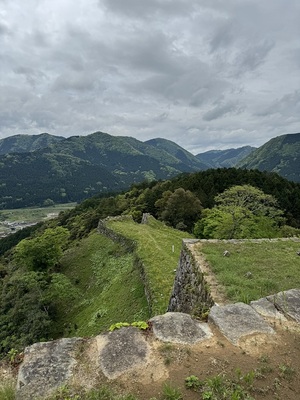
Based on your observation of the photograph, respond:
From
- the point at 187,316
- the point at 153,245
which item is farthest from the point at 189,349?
the point at 153,245

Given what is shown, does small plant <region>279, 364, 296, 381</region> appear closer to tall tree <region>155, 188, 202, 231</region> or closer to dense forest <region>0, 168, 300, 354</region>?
dense forest <region>0, 168, 300, 354</region>

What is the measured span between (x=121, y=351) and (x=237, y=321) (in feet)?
9.86

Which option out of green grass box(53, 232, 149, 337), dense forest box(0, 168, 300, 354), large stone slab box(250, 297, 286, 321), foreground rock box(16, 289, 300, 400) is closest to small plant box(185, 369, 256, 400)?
foreground rock box(16, 289, 300, 400)

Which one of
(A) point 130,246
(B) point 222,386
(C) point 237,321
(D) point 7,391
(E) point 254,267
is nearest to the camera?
(D) point 7,391

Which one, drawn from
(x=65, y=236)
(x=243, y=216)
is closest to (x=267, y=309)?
(x=243, y=216)

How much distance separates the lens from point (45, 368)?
522 centimetres

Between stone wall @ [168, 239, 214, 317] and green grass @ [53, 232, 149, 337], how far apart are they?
324 centimetres

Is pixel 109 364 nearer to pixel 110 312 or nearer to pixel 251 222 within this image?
pixel 110 312

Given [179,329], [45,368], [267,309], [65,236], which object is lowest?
[65,236]

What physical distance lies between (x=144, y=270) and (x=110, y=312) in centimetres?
359

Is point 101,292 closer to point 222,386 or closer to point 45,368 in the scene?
point 45,368

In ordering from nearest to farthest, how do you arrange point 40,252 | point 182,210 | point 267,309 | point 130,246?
point 267,309
point 130,246
point 40,252
point 182,210

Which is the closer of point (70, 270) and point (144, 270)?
point (144, 270)

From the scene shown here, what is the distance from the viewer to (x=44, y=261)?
2977cm
